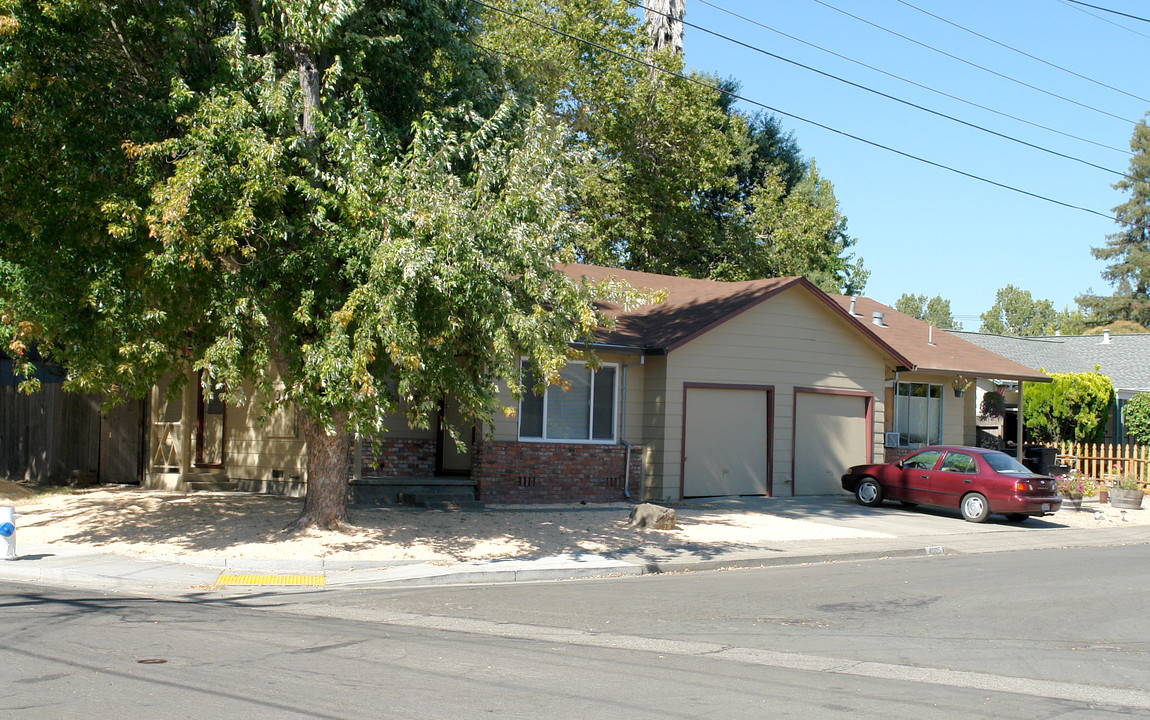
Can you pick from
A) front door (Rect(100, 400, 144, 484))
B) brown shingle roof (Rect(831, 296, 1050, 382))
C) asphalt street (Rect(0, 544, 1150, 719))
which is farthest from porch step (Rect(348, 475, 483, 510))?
brown shingle roof (Rect(831, 296, 1050, 382))

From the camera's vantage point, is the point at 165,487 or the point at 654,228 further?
the point at 654,228

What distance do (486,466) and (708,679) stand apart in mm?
11189

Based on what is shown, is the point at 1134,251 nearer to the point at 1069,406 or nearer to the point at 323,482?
the point at 1069,406

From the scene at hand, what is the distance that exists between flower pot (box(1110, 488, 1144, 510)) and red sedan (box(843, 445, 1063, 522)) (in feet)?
18.1

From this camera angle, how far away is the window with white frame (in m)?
25.2

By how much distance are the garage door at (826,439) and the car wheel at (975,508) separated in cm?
363

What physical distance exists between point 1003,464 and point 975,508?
3.34ft

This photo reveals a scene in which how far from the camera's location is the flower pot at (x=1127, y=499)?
2339cm

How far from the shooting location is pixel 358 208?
11680mm

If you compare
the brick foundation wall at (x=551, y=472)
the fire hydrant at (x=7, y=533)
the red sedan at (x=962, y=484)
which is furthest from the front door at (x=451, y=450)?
the red sedan at (x=962, y=484)

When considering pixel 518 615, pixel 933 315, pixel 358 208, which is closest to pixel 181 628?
pixel 518 615

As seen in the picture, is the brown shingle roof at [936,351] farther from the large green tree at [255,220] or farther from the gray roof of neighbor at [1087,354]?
the large green tree at [255,220]

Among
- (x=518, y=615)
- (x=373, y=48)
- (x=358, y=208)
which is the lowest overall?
(x=518, y=615)

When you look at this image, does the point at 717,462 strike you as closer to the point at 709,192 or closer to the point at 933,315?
the point at 709,192
